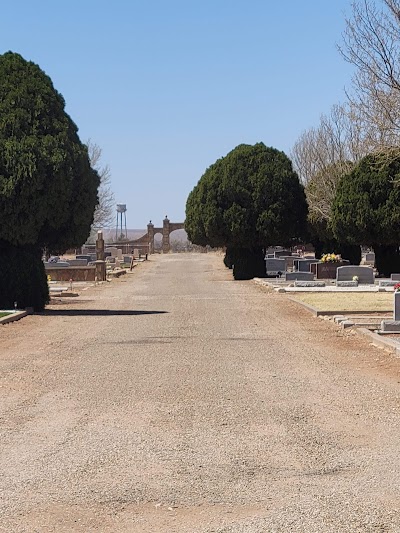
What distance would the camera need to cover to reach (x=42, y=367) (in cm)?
1192

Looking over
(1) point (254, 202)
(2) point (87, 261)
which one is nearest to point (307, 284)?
(1) point (254, 202)

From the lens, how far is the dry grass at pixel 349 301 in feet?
71.4

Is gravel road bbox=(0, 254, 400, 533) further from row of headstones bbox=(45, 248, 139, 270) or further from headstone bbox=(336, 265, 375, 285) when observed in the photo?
row of headstones bbox=(45, 248, 139, 270)

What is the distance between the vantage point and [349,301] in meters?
24.7

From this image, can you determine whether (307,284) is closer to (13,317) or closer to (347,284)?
(347,284)

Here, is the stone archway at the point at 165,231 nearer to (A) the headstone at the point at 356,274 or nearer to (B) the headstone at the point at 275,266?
(B) the headstone at the point at 275,266

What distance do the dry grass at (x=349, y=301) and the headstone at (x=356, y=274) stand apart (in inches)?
228

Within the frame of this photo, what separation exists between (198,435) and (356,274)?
28.5 meters

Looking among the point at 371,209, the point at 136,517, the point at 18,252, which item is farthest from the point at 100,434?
the point at 371,209

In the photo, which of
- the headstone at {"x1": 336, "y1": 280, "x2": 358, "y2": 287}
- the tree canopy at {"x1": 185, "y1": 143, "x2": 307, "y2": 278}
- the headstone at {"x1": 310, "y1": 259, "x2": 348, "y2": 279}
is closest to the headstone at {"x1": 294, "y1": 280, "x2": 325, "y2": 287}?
the headstone at {"x1": 336, "y1": 280, "x2": 358, "y2": 287}

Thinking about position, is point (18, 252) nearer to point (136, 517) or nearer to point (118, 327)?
point (118, 327)

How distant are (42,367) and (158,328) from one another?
5.55 meters

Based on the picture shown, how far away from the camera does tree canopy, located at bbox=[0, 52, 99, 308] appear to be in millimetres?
20938

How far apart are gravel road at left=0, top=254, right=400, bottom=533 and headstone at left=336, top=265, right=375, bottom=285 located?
19.8 m
